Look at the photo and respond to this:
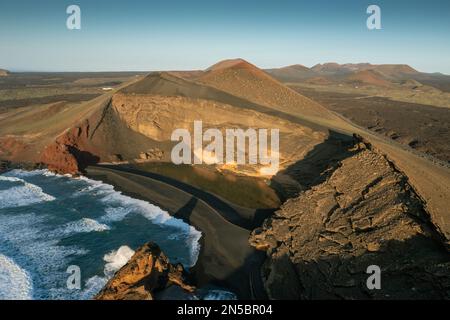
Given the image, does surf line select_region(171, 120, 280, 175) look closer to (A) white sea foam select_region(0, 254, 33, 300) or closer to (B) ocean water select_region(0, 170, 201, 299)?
(B) ocean water select_region(0, 170, 201, 299)

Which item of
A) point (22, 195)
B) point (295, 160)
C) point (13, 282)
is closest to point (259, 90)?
point (295, 160)

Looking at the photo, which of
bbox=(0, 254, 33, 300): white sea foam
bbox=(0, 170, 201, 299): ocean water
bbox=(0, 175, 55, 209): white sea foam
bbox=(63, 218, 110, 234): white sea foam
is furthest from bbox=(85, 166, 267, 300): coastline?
bbox=(0, 254, 33, 300): white sea foam

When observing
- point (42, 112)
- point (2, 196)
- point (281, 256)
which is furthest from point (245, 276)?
point (42, 112)

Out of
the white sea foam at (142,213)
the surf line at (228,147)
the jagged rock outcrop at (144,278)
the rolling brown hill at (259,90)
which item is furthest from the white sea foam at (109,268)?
the rolling brown hill at (259,90)

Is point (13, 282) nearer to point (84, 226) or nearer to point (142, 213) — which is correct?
Result: point (84, 226)

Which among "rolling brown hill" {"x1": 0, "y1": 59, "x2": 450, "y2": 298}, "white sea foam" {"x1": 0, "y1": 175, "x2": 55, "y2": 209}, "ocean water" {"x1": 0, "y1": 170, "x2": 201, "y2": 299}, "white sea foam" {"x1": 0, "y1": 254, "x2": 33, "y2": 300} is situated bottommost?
"white sea foam" {"x1": 0, "y1": 254, "x2": 33, "y2": 300}

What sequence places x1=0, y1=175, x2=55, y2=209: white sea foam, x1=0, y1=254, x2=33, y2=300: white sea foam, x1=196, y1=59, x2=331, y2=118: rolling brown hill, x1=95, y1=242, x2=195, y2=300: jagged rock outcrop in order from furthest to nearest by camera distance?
x1=196, y1=59, x2=331, y2=118: rolling brown hill, x1=0, y1=175, x2=55, y2=209: white sea foam, x1=0, y1=254, x2=33, y2=300: white sea foam, x1=95, y1=242, x2=195, y2=300: jagged rock outcrop

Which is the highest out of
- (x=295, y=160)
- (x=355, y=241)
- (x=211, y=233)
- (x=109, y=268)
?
(x=295, y=160)
